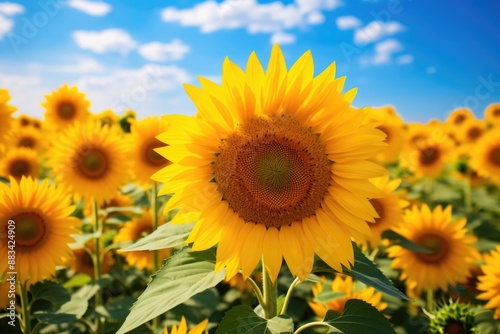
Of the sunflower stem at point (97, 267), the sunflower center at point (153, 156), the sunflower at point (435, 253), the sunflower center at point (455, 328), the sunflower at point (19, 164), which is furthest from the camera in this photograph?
the sunflower at point (19, 164)

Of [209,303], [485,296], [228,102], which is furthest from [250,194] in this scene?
[485,296]

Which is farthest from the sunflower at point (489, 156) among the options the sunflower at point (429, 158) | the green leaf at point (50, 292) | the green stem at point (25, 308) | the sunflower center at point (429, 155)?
the green stem at point (25, 308)

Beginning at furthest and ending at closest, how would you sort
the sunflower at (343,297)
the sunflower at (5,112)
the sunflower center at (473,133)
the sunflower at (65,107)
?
the sunflower center at (473,133) < the sunflower at (65,107) < the sunflower at (5,112) < the sunflower at (343,297)

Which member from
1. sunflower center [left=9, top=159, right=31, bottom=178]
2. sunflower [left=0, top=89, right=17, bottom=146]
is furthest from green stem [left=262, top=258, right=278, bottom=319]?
sunflower center [left=9, top=159, right=31, bottom=178]

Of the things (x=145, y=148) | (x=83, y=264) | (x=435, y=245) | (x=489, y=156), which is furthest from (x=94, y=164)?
(x=489, y=156)

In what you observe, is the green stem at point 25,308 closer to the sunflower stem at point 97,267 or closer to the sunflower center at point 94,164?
the sunflower stem at point 97,267

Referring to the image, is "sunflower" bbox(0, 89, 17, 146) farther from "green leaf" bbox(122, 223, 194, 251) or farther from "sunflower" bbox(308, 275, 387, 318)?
"sunflower" bbox(308, 275, 387, 318)
